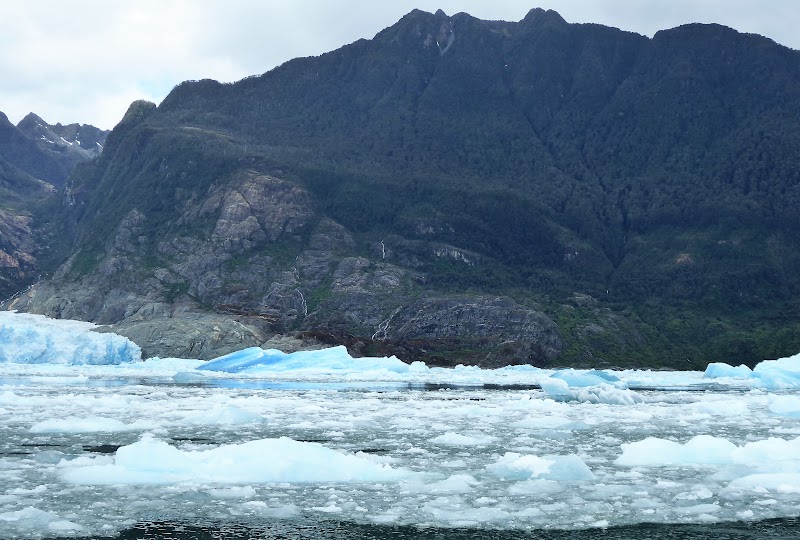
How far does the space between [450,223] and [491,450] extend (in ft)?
565

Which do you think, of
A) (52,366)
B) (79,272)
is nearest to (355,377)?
(52,366)

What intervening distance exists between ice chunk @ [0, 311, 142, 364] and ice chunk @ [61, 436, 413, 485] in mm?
82619

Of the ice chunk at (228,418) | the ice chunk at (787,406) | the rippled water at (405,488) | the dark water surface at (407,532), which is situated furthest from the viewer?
the ice chunk at (787,406)

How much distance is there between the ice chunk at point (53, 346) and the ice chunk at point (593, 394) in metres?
65.7

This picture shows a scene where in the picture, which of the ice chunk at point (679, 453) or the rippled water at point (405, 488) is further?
the ice chunk at point (679, 453)

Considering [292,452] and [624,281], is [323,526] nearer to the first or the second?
[292,452]

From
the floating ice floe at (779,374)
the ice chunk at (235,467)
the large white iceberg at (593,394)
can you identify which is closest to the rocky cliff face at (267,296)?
the floating ice floe at (779,374)

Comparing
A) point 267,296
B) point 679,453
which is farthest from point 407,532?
point 267,296

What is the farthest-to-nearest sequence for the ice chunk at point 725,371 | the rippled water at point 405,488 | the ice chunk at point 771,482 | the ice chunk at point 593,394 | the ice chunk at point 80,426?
the ice chunk at point 725,371 < the ice chunk at point 593,394 < the ice chunk at point 80,426 < the ice chunk at point 771,482 < the rippled water at point 405,488

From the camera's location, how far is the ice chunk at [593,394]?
50.2 meters

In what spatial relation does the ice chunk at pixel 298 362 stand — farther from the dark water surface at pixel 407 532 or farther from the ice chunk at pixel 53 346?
the dark water surface at pixel 407 532

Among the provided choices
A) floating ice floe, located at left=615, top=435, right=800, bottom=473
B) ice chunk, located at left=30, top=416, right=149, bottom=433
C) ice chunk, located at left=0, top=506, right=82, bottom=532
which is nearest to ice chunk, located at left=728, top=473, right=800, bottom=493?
floating ice floe, located at left=615, top=435, right=800, bottom=473

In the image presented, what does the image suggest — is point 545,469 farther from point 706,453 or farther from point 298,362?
point 298,362

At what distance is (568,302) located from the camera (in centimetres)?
17825
